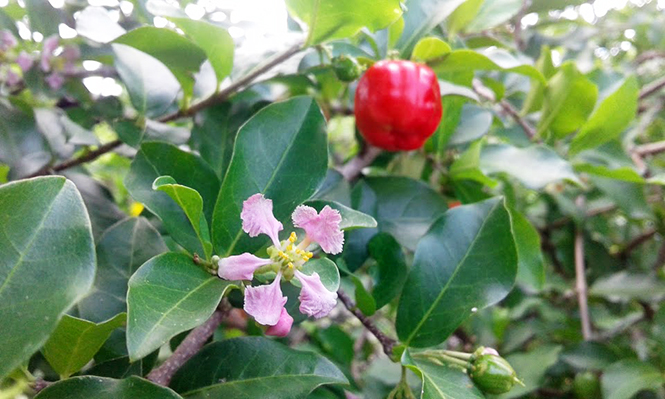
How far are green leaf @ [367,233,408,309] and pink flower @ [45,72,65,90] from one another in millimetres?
718

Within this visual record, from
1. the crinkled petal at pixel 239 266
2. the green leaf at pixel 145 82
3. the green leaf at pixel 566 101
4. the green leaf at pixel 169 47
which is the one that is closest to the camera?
the crinkled petal at pixel 239 266

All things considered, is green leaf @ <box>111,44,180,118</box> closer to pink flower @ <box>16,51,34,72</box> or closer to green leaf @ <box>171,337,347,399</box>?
pink flower @ <box>16,51,34,72</box>

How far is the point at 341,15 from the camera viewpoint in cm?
75

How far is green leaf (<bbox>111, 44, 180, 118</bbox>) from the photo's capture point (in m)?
0.92

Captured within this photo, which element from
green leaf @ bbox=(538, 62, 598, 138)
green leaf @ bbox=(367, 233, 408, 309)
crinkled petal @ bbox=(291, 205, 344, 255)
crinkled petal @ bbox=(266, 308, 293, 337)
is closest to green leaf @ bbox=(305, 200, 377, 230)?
crinkled petal @ bbox=(291, 205, 344, 255)

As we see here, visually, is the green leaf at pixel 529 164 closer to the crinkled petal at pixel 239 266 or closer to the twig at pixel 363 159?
the twig at pixel 363 159

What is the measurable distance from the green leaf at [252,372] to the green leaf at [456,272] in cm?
18

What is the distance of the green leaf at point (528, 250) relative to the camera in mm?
962

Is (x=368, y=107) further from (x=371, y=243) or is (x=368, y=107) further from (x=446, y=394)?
(x=446, y=394)

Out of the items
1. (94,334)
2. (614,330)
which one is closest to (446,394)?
(94,334)

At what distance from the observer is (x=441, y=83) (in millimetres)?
1012

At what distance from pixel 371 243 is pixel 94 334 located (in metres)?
0.44

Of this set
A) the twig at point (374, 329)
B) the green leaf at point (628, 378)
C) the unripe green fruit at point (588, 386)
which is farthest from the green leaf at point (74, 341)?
the unripe green fruit at point (588, 386)

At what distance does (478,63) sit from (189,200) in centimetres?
55
